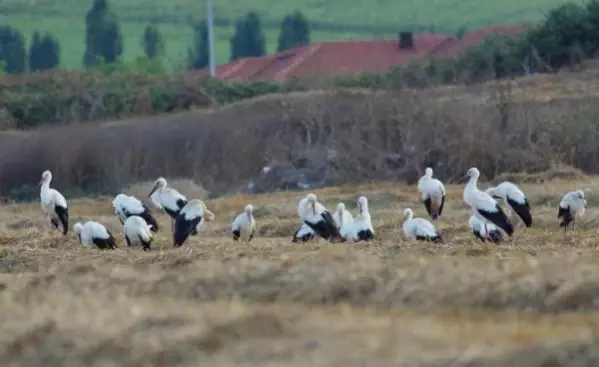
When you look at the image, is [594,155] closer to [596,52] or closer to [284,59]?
[596,52]

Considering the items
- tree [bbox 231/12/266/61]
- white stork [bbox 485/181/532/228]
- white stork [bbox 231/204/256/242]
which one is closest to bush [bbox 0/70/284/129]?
white stork [bbox 231/204/256/242]

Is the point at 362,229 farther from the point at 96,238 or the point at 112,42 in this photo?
the point at 112,42

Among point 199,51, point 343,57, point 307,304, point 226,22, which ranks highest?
point 307,304

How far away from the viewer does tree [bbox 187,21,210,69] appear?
278 feet

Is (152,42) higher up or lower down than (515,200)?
lower down

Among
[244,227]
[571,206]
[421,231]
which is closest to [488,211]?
[421,231]

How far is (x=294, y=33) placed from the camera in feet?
278

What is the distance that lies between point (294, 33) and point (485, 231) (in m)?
67.7

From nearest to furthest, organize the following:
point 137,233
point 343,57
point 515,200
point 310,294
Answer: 1. point 310,294
2. point 137,233
3. point 515,200
4. point 343,57

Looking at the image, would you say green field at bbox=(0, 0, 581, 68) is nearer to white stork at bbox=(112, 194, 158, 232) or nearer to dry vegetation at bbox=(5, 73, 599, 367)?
dry vegetation at bbox=(5, 73, 599, 367)

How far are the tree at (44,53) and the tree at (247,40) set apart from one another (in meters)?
10.3

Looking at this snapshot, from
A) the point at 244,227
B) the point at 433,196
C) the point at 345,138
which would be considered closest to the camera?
the point at 244,227

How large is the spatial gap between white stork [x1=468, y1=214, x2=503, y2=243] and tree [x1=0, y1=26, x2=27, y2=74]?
68.7 metres

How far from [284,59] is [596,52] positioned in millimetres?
18617
